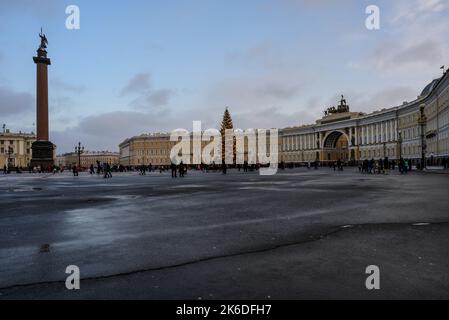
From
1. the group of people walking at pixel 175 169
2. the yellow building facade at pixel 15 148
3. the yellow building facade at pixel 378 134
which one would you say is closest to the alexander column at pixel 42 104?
the group of people walking at pixel 175 169

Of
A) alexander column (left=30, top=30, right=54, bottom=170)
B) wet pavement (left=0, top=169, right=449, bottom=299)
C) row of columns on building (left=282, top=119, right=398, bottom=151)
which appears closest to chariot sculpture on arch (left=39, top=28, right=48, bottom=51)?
alexander column (left=30, top=30, right=54, bottom=170)

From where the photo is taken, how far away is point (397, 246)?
634 cm

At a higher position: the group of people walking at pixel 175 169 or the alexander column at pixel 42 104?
the alexander column at pixel 42 104

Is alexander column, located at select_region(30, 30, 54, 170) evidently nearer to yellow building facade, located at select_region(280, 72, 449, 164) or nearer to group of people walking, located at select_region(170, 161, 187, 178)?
group of people walking, located at select_region(170, 161, 187, 178)

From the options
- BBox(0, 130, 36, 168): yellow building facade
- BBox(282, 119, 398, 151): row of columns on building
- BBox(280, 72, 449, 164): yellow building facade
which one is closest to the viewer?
BBox(280, 72, 449, 164): yellow building facade

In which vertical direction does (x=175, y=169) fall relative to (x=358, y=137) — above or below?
below

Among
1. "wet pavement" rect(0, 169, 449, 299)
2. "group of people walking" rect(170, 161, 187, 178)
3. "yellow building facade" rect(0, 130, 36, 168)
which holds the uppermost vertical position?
"yellow building facade" rect(0, 130, 36, 168)

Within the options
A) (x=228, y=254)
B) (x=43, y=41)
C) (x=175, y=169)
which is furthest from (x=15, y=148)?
(x=228, y=254)

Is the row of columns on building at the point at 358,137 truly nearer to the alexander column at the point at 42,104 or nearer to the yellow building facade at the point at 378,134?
the yellow building facade at the point at 378,134

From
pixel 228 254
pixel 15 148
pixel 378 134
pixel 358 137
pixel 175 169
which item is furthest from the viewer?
pixel 15 148

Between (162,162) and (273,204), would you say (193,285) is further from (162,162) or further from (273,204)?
(162,162)

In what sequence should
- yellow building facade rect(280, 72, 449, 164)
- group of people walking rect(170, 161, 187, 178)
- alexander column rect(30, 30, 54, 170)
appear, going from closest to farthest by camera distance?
group of people walking rect(170, 161, 187, 178), alexander column rect(30, 30, 54, 170), yellow building facade rect(280, 72, 449, 164)

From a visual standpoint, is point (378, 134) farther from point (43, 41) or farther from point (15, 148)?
point (15, 148)
